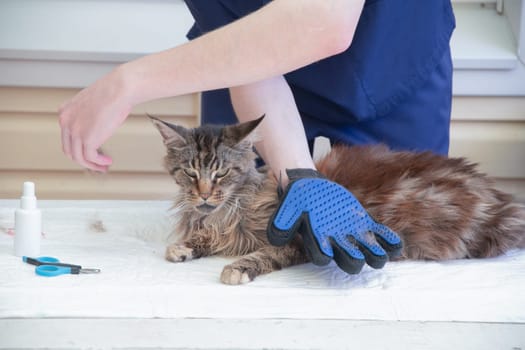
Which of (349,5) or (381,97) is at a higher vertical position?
(349,5)

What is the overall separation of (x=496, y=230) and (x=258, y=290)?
605 millimetres

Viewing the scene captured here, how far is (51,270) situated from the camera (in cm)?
158

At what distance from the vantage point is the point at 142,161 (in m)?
2.87

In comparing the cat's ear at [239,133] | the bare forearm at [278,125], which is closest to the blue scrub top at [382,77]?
the bare forearm at [278,125]

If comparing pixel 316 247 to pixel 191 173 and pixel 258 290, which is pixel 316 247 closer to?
pixel 258 290

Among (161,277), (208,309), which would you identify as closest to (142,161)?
(161,277)

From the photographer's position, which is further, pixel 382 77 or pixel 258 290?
pixel 382 77

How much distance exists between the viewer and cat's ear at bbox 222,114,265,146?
1.74m

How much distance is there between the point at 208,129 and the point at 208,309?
1.77 ft

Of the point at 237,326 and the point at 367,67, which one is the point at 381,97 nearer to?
the point at 367,67

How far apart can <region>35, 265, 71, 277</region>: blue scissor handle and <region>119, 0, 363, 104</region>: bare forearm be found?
1.20 ft

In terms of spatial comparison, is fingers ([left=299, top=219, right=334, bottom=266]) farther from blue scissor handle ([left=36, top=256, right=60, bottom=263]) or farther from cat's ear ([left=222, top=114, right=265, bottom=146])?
blue scissor handle ([left=36, top=256, right=60, bottom=263])

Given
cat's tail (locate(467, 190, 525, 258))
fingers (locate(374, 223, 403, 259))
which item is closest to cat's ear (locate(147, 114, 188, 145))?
fingers (locate(374, 223, 403, 259))

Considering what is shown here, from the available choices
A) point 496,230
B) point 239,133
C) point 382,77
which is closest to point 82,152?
point 239,133
